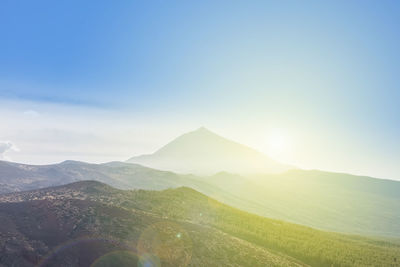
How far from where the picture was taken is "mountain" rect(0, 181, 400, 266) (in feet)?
56.0

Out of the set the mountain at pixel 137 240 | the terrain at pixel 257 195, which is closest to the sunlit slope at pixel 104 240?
the mountain at pixel 137 240

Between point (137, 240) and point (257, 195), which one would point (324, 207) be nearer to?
point (257, 195)

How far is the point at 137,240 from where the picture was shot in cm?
2120

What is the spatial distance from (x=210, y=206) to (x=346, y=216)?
126 metres

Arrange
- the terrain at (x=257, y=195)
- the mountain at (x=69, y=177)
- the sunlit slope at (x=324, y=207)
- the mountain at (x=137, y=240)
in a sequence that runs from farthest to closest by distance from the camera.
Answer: the sunlit slope at (x=324, y=207), the terrain at (x=257, y=195), the mountain at (x=69, y=177), the mountain at (x=137, y=240)

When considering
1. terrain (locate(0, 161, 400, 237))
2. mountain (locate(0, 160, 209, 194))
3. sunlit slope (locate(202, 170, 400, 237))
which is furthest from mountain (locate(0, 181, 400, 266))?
sunlit slope (locate(202, 170, 400, 237))

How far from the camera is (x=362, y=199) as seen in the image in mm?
183000

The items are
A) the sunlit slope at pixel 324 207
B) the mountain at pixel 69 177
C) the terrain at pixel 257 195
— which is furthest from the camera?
the sunlit slope at pixel 324 207

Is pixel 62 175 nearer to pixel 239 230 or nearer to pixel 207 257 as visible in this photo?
pixel 239 230

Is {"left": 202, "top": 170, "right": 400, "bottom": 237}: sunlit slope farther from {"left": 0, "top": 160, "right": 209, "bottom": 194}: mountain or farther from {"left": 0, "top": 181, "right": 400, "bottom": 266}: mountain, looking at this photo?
{"left": 0, "top": 181, "right": 400, "bottom": 266}: mountain

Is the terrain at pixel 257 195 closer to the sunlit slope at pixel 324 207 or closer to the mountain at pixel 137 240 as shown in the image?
the sunlit slope at pixel 324 207

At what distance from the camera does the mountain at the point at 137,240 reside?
17.1 m

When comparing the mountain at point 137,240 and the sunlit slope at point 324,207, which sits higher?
the mountain at point 137,240

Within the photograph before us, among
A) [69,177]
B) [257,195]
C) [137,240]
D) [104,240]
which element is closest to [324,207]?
[257,195]
